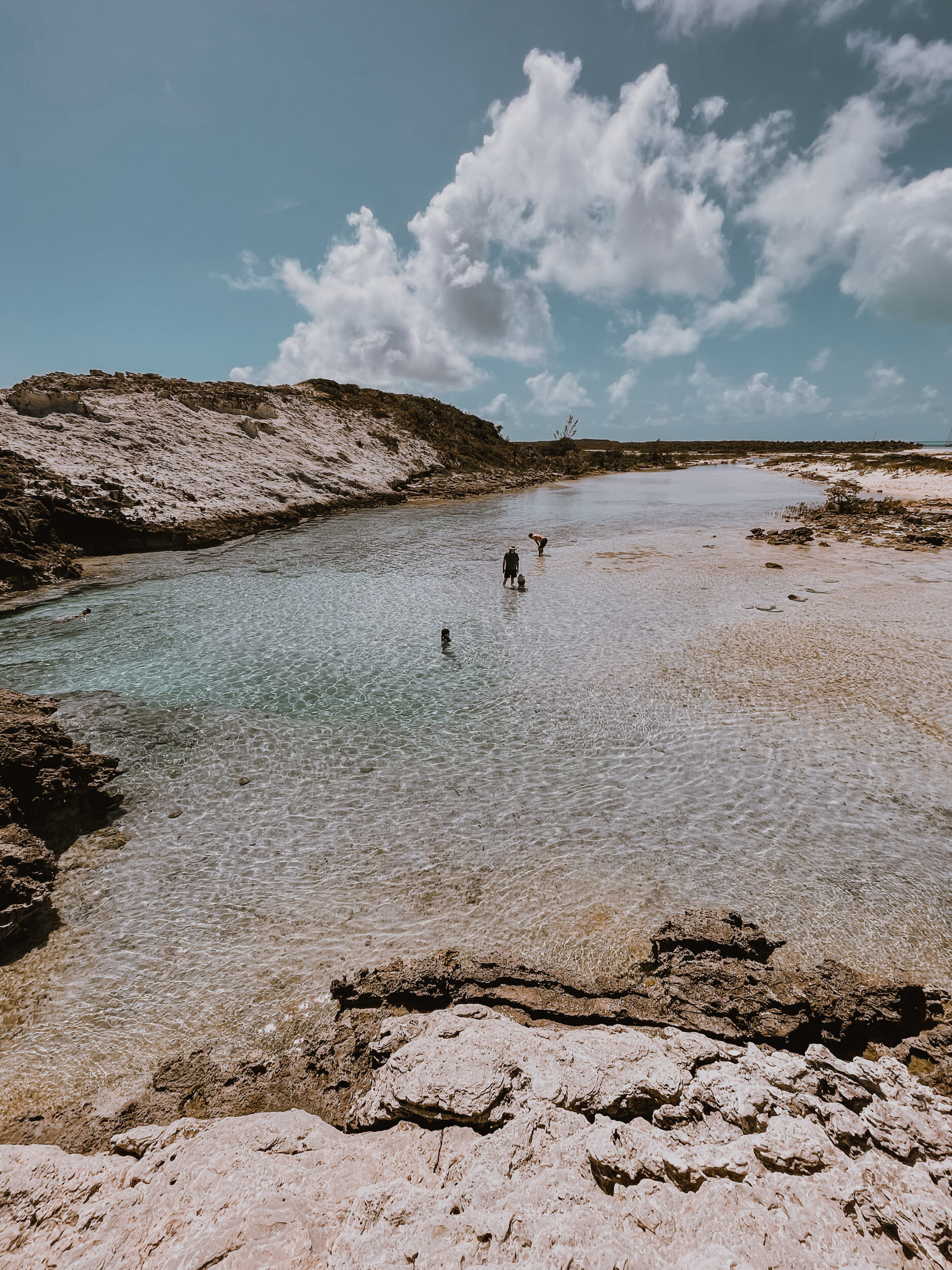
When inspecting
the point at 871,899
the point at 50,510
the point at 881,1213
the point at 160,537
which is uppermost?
the point at 50,510

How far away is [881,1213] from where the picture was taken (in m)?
2.81

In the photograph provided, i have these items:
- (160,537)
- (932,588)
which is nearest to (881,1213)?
(932,588)

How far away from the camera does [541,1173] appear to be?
10.2 feet

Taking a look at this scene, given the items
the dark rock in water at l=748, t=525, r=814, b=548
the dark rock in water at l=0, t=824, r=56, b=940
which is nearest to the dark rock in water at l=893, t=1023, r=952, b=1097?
the dark rock in water at l=0, t=824, r=56, b=940

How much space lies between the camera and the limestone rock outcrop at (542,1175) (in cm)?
271

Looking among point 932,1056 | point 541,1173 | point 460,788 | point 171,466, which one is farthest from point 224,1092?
point 171,466

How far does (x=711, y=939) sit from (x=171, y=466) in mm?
32497

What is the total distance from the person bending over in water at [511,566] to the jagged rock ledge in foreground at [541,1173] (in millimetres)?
A: 16006

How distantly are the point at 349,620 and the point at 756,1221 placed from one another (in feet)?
48.8

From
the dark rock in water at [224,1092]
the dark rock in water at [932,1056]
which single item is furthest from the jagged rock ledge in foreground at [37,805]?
the dark rock in water at [932,1056]

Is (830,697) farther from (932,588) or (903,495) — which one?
(903,495)

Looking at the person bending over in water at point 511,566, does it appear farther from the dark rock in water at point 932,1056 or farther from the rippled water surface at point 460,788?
the dark rock in water at point 932,1056

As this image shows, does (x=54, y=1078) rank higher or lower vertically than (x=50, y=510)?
lower

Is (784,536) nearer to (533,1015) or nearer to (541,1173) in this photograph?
(533,1015)
